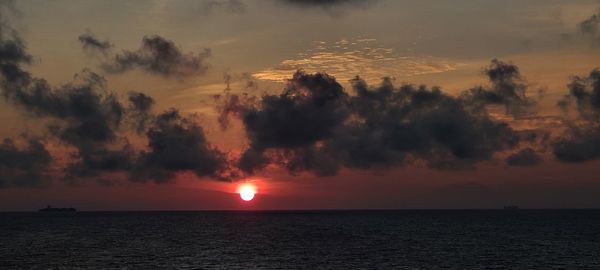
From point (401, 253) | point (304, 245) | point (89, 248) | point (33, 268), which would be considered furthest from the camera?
point (304, 245)

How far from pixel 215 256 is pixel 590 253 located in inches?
3074

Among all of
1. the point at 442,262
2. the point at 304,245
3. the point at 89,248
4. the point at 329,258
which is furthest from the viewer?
the point at 304,245

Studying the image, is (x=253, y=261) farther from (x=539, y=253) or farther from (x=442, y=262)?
(x=539, y=253)

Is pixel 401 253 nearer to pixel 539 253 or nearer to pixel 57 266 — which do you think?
pixel 539 253

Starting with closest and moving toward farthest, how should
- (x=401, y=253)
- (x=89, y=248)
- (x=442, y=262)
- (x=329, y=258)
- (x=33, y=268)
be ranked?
(x=33, y=268), (x=442, y=262), (x=329, y=258), (x=401, y=253), (x=89, y=248)

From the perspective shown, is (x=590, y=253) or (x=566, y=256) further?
(x=590, y=253)

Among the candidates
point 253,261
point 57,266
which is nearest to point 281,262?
point 253,261

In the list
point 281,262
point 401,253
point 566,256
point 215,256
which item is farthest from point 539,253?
point 215,256

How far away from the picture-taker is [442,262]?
4574 inches

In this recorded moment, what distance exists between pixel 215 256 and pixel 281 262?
16136 mm

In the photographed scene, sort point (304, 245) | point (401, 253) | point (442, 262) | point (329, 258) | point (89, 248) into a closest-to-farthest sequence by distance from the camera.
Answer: point (442, 262) < point (329, 258) < point (401, 253) < point (89, 248) < point (304, 245)

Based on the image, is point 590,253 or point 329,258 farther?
point 590,253

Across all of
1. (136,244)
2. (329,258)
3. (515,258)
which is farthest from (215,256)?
(515,258)

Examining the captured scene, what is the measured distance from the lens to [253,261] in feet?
390
